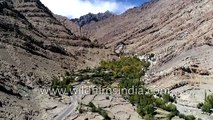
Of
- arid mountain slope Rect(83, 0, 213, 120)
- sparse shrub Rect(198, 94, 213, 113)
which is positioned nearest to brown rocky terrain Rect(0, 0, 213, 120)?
arid mountain slope Rect(83, 0, 213, 120)

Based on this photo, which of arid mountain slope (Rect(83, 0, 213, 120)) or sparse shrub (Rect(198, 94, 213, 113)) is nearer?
sparse shrub (Rect(198, 94, 213, 113))

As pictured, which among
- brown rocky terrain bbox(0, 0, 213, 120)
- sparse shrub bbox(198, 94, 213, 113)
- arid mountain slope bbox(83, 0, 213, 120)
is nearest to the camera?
brown rocky terrain bbox(0, 0, 213, 120)

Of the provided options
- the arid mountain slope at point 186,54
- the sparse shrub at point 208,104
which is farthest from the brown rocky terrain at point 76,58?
the sparse shrub at point 208,104

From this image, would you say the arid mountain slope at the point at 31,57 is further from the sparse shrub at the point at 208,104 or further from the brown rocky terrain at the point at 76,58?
the sparse shrub at the point at 208,104

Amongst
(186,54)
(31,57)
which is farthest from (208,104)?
(31,57)

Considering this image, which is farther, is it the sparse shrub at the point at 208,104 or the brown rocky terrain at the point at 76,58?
the sparse shrub at the point at 208,104

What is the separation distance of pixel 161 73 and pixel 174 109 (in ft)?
88.2

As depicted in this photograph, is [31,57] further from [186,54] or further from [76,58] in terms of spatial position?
[186,54]

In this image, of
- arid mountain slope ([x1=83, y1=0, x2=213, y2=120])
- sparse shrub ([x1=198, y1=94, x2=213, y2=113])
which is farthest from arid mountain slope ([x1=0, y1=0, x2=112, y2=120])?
sparse shrub ([x1=198, y1=94, x2=213, y2=113])

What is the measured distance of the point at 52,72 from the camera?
12038 cm

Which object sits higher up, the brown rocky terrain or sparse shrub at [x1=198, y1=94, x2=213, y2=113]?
the brown rocky terrain

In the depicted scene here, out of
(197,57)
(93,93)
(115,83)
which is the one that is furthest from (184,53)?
(93,93)

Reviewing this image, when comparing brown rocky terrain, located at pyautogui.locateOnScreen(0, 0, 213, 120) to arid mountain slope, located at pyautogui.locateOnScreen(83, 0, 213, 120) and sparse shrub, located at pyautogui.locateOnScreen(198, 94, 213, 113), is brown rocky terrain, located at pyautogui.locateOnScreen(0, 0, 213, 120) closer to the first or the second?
arid mountain slope, located at pyautogui.locateOnScreen(83, 0, 213, 120)

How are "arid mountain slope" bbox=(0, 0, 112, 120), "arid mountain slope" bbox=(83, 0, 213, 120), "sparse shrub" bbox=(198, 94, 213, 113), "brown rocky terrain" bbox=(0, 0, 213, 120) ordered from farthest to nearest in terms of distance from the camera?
"arid mountain slope" bbox=(83, 0, 213, 120) → "sparse shrub" bbox=(198, 94, 213, 113) → "brown rocky terrain" bbox=(0, 0, 213, 120) → "arid mountain slope" bbox=(0, 0, 112, 120)
